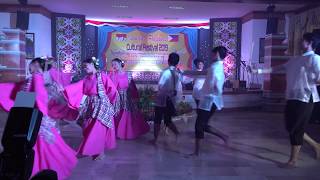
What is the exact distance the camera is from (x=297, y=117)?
384cm

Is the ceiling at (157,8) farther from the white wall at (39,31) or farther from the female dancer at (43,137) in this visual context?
the female dancer at (43,137)

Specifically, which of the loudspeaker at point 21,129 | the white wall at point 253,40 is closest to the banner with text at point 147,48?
the white wall at point 253,40

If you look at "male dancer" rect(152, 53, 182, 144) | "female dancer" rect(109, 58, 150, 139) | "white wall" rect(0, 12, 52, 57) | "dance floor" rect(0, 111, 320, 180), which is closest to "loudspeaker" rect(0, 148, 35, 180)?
"dance floor" rect(0, 111, 320, 180)

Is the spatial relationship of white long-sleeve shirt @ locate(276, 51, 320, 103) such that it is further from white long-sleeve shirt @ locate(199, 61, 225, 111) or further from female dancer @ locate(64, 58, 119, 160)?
female dancer @ locate(64, 58, 119, 160)

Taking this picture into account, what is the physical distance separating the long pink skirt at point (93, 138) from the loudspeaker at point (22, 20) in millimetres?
6711

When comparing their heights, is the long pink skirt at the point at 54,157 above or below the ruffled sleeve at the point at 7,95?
below

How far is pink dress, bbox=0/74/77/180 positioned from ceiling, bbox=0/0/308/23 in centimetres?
649

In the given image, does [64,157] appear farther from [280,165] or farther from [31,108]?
[31,108]

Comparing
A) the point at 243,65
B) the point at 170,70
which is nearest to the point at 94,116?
the point at 170,70

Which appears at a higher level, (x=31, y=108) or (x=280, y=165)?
(x=31, y=108)

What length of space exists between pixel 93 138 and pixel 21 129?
10.5 ft

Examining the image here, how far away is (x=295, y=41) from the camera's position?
901 centimetres

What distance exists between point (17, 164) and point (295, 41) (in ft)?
29.2

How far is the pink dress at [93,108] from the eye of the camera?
13.6 feet
